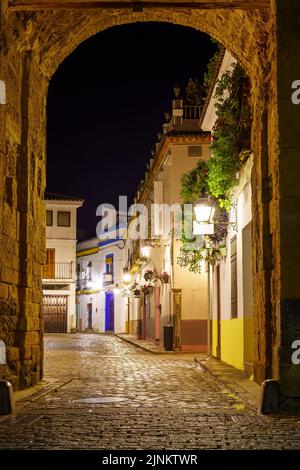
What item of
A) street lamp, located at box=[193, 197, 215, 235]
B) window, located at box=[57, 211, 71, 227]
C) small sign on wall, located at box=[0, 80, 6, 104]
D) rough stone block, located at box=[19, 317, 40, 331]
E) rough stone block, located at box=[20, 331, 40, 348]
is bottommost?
rough stone block, located at box=[20, 331, 40, 348]

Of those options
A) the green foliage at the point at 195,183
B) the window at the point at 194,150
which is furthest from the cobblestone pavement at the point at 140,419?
the window at the point at 194,150

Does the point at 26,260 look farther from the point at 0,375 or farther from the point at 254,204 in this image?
the point at 254,204

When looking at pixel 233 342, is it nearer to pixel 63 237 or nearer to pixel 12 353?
pixel 12 353

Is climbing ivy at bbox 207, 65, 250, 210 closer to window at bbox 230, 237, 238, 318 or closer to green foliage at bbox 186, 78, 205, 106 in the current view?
window at bbox 230, 237, 238, 318

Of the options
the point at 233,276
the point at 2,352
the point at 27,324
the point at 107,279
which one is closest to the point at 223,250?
the point at 233,276

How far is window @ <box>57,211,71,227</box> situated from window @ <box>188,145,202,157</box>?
31.0 meters

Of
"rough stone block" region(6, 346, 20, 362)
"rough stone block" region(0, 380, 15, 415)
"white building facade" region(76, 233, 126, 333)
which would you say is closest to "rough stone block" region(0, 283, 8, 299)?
"rough stone block" region(6, 346, 20, 362)

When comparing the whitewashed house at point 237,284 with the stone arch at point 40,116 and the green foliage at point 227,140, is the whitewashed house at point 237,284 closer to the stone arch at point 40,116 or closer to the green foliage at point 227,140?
the green foliage at point 227,140

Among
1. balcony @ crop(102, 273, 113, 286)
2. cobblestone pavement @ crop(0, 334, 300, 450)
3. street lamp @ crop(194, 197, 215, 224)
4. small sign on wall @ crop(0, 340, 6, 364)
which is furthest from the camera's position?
balcony @ crop(102, 273, 113, 286)

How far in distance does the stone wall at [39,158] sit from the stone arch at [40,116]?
0.02 m

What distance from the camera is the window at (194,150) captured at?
1020 inches

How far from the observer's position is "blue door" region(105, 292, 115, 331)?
2168 inches
